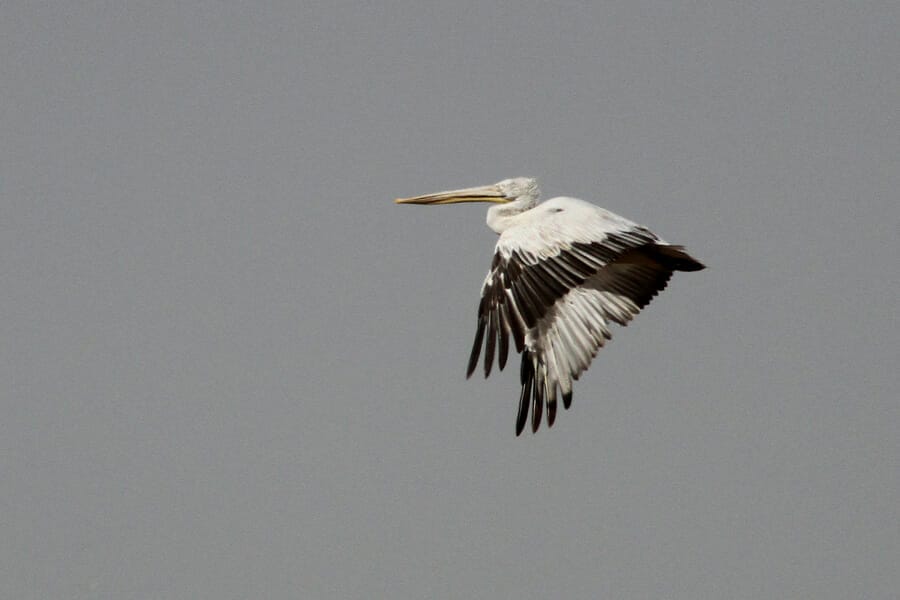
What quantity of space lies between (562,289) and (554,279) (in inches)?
5.4

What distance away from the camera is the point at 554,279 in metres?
17.6

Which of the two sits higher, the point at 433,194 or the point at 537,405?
the point at 433,194

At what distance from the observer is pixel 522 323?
17578mm

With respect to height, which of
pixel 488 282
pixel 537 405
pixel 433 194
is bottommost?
pixel 537 405

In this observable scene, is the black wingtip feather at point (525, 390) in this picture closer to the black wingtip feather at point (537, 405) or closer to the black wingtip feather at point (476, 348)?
the black wingtip feather at point (537, 405)

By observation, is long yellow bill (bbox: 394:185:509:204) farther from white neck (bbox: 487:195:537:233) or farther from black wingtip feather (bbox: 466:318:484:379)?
black wingtip feather (bbox: 466:318:484:379)

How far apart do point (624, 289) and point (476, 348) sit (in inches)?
113

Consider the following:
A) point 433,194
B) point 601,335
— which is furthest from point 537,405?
point 433,194

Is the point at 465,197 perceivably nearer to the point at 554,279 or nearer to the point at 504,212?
the point at 504,212

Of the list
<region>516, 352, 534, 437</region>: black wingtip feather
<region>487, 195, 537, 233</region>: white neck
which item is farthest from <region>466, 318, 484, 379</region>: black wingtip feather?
<region>487, 195, 537, 233</region>: white neck

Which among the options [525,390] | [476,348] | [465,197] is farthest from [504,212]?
[476,348]

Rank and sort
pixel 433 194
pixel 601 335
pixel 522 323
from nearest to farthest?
pixel 522 323
pixel 601 335
pixel 433 194

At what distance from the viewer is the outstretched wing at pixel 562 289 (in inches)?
695

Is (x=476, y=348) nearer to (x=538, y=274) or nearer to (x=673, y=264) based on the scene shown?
(x=538, y=274)
